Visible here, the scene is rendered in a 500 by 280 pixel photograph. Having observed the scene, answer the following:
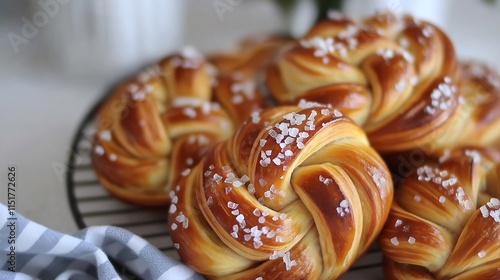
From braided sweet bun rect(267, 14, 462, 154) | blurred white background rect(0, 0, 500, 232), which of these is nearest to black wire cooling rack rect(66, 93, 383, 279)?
blurred white background rect(0, 0, 500, 232)

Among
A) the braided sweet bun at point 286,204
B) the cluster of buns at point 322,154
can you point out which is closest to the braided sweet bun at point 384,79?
the cluster of buns at point 322,154

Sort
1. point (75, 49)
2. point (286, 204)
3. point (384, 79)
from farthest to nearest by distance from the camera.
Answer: point (75, 49) < point (384, 79) < point (286, 204)

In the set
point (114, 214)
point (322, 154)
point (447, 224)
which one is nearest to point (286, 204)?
point (322, 154)

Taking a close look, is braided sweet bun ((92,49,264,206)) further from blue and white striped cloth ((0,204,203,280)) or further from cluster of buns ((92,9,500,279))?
blue and white striped cloth ((0,204,203,280))

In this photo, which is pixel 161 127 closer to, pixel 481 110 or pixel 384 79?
pixel 384 79

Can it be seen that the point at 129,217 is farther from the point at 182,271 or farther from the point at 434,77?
the point at 434,77

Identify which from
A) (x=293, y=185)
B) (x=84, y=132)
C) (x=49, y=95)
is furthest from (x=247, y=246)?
(x=49, y=95)
